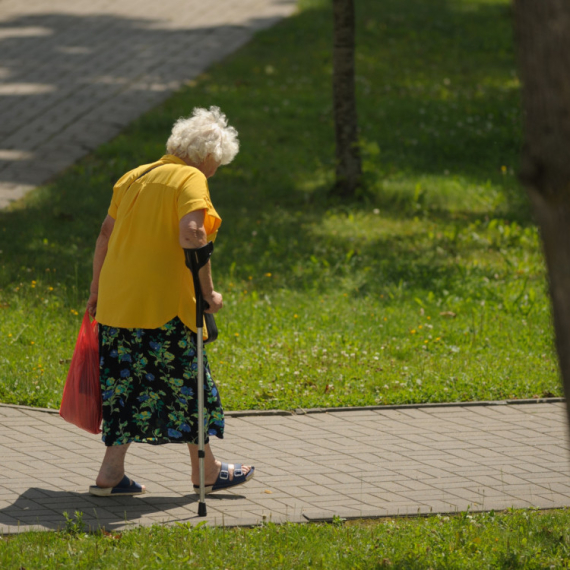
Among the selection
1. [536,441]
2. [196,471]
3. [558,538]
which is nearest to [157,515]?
[196,471]

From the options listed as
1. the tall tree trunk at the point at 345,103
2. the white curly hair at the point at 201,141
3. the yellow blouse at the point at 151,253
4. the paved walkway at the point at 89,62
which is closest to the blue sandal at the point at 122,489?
the yellow blouse at the point at 151,253

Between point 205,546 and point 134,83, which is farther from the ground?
point 134,83

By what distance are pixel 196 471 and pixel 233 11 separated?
19.2 m

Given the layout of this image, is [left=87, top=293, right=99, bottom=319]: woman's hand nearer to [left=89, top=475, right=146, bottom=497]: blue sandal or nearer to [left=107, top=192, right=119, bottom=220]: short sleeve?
[left=107, top=192, right=119, bottom=220]: short sleeve

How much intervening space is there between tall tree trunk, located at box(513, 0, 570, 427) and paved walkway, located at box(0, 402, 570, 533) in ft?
8.52

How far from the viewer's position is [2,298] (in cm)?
814

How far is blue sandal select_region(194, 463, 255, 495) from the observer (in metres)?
5.11

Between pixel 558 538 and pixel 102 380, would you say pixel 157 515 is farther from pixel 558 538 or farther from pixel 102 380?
pixel 558 538

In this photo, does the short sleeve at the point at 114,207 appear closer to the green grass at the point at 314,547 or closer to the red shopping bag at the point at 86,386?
the red shopping bag at the point at 86,386

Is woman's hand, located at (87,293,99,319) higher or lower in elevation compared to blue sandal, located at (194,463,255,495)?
higher

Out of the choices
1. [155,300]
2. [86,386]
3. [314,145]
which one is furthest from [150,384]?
[314,145]

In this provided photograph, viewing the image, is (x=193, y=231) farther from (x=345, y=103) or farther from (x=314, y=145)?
(x=314, y=145)

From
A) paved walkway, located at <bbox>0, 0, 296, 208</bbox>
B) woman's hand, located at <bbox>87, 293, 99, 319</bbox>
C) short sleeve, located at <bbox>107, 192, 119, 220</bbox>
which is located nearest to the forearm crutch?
short sleeve, located at <bbox>107, 192, 119, 220</bbox>

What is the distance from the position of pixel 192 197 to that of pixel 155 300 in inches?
23.5
